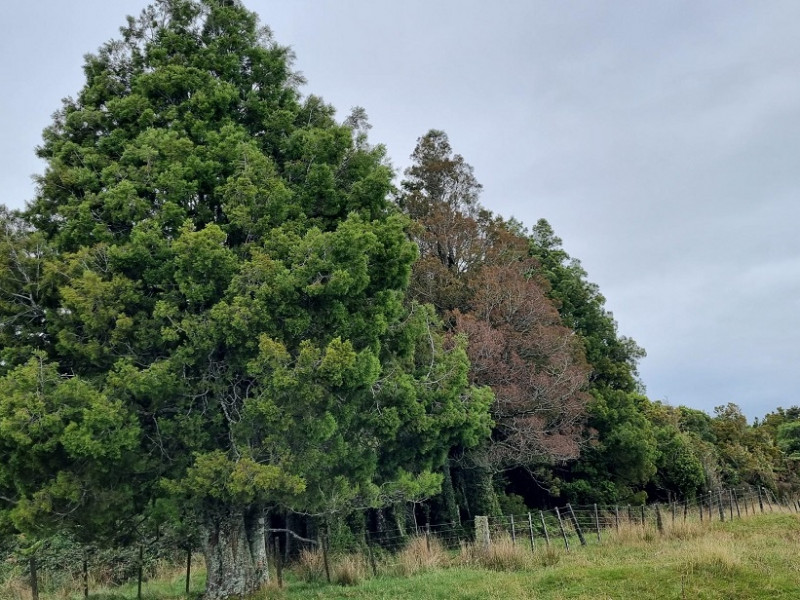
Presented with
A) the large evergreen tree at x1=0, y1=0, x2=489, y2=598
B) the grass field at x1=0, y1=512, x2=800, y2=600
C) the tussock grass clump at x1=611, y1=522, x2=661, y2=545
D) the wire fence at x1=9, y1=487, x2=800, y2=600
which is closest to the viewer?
the grass field at x1=0, y1=512, x2=800, y2=600

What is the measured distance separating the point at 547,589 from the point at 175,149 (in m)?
9.78

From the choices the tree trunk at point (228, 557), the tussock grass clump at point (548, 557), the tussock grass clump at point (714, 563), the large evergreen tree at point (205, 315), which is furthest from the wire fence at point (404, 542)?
the tussock grass clump at point (714, 563)

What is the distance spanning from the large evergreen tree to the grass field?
159cm

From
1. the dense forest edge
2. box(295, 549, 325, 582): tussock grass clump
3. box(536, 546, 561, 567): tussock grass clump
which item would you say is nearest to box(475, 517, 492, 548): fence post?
box(536, 546, 561, 567): tussock grass clump

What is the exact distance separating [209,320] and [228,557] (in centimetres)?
423

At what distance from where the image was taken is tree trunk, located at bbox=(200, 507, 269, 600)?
34.4 feet

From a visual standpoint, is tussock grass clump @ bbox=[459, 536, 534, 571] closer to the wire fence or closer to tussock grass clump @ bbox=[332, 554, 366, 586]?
the wire fence

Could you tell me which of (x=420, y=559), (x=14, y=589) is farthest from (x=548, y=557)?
(x=14, y=589)

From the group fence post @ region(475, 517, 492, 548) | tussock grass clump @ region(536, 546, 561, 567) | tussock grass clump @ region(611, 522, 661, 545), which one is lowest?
tussock grass clump @ region(611, 522, 661, 545)

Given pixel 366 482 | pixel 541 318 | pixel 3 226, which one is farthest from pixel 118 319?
pixel 541 318

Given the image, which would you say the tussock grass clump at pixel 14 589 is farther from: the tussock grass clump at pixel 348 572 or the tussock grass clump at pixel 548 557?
the tussock grass clump at pixel 548 557

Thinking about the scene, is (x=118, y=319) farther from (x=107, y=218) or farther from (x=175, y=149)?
(x=175, y=149)

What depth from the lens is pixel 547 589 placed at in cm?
980

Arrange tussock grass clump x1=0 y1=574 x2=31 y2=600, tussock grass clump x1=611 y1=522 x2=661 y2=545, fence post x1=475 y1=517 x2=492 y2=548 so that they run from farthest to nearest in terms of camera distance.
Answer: tussock grass clump x1=611 y1=522 x2=661 y2=545 < fence post x1=475 y1=517 x2=492 y2=548 < tussock grass clump x1=0 y1=574 x2=31 y2=600
